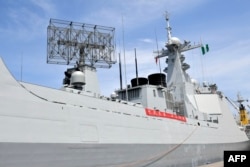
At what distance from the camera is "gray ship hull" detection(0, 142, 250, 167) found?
8.78 metres

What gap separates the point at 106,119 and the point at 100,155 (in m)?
1.58

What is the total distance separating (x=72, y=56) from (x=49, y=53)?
1.22 m

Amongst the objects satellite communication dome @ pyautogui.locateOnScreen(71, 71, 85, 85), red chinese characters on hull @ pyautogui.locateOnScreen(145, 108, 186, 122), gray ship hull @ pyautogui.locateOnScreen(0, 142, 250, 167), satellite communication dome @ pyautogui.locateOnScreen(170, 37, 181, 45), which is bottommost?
gray ship hull @ pyautogui.locateOnScreen(0, 142, 250, 167)

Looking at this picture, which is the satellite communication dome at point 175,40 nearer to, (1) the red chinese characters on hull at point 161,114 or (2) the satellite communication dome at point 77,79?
(1) the red chinese characters on hull at point 161,114

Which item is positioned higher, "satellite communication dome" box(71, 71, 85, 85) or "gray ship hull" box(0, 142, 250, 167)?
"satellite communication dome" box(71, 71, 85, 85)

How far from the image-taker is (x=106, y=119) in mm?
12594

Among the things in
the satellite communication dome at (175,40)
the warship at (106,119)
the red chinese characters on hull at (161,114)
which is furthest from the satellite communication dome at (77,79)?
the satellite communication dome at (175,40)

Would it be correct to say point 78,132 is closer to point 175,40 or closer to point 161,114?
point 161,114

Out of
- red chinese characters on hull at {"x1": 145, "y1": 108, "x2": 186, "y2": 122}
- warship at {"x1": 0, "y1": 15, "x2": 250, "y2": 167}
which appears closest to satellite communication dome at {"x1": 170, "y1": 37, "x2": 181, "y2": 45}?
warship at {"x1": 0, "y1": 15, "x2": 250, "y2": 167}

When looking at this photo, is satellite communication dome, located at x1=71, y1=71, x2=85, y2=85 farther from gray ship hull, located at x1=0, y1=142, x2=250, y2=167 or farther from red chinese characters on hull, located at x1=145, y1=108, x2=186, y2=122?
red chinese characters on hull, located at x1=145, y1=108, x2=186, y2=122

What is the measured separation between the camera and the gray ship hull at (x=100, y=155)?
28.8ft

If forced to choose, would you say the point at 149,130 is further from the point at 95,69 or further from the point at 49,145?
the point at 49,145

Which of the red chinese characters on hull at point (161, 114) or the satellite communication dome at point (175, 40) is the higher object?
the satellite communication dome at point (175, 40)

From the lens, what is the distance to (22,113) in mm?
9172
